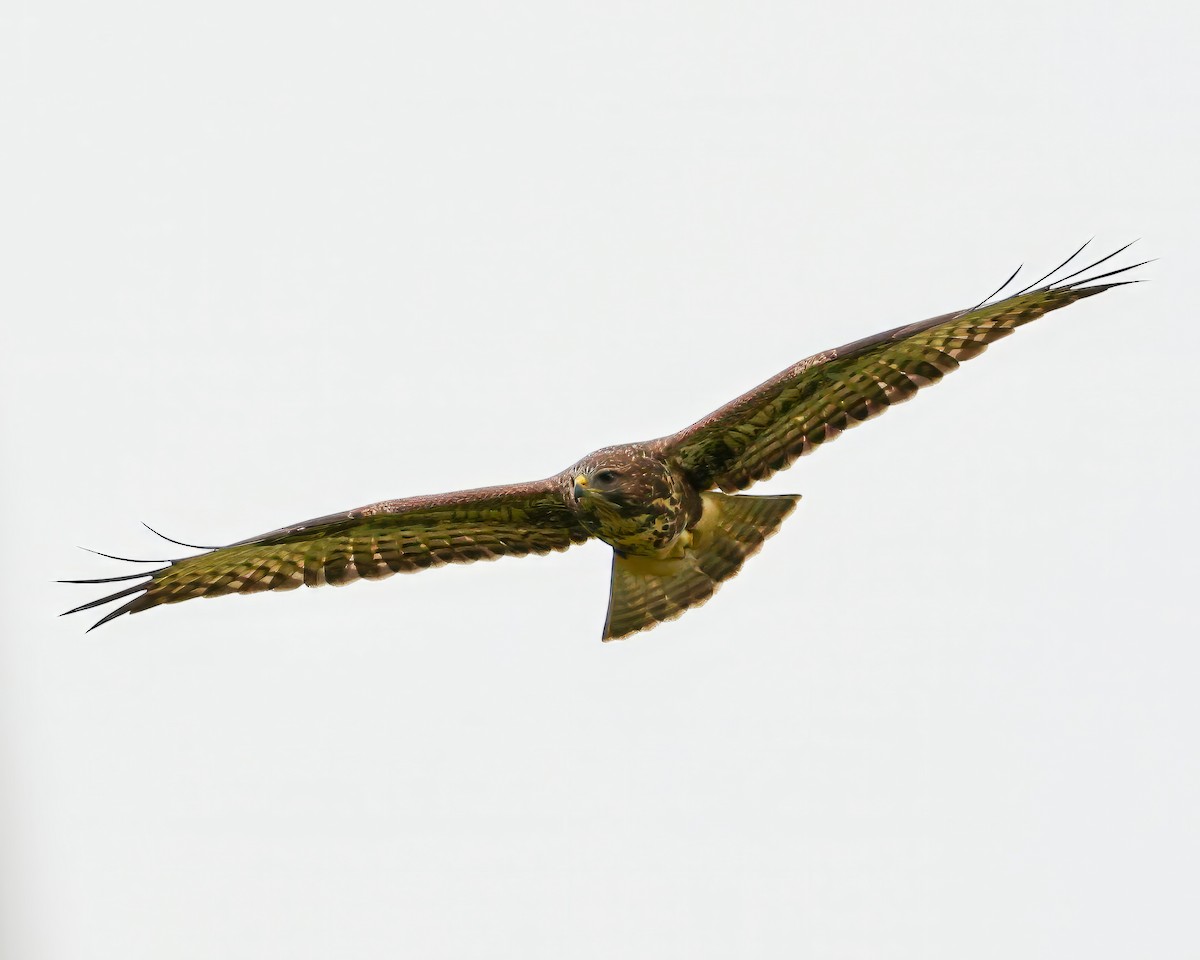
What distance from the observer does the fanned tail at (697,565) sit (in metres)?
9.52

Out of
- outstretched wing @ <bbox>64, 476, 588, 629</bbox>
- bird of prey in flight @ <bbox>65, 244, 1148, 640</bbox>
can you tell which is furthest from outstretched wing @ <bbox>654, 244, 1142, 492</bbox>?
outstretched wing @ <bbox>64, 476, 588, 629</bbox>

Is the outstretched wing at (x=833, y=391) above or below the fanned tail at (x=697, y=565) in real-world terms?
above

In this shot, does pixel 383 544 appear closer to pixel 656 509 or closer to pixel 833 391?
pixel 656 509

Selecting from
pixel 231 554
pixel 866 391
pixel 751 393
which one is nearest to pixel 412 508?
pixel 231 554

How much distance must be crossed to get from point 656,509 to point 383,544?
6.08 feet

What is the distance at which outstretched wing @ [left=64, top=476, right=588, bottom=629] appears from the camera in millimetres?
9578

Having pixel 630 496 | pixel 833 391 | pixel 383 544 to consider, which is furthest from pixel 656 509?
pixel 383 544

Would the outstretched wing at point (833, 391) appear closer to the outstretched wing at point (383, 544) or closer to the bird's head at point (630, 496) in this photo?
the bird's head at point (630, 496)

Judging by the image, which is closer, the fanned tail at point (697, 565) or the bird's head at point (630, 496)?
the bird's head at point (630, 496)

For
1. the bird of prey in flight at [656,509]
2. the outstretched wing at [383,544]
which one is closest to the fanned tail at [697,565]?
the bird of prey in flight at [656,509]

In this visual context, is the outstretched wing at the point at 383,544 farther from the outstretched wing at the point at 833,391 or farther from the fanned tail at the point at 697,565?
the outstretched wing at the point at 833,391

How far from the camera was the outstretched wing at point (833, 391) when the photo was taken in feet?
29.5

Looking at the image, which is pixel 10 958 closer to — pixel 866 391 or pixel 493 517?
pixel 493 517

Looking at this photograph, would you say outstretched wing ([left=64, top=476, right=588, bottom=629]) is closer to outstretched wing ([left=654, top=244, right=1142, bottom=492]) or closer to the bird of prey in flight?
the bird of prey in flight
